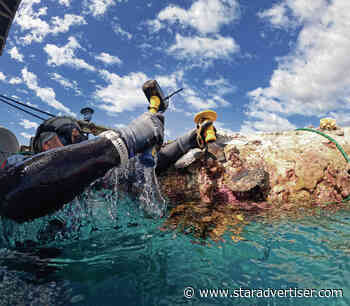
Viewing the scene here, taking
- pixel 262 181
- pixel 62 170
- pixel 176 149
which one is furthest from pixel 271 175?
pixel 62 170

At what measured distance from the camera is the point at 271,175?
412 centimetres

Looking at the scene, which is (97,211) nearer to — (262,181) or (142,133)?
(142,133)

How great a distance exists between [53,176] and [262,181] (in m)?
3.23

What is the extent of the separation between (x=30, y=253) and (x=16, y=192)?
2.85 ft

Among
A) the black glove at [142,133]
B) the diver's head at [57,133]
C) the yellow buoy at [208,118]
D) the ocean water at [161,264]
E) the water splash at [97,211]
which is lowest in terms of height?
the ocean water at [161,264]

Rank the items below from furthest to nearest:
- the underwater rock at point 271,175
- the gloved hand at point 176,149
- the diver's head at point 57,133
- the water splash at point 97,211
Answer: the gloved hand at point 176,149
the underwater rock at point 271,175
the diver's head at point 57,133
the water splash at point 97,211

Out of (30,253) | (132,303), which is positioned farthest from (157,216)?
(132,303)

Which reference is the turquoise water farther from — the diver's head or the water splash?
the diver's head

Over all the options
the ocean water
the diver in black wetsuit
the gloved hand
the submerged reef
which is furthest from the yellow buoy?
the diver in black wetsuit

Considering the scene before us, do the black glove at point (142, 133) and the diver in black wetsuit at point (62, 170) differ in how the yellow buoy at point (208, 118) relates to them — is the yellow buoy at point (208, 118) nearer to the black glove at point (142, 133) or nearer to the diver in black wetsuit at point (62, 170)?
the black glove at point (142, 133)

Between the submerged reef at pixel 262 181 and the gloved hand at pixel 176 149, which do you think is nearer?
the submerged reef at pixel 262 181

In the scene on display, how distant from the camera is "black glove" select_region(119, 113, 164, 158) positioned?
6.14 ft

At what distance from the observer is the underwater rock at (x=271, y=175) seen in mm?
3730

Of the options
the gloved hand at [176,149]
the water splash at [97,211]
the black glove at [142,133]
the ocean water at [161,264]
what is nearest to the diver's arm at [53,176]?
the black glove at [142,133]
